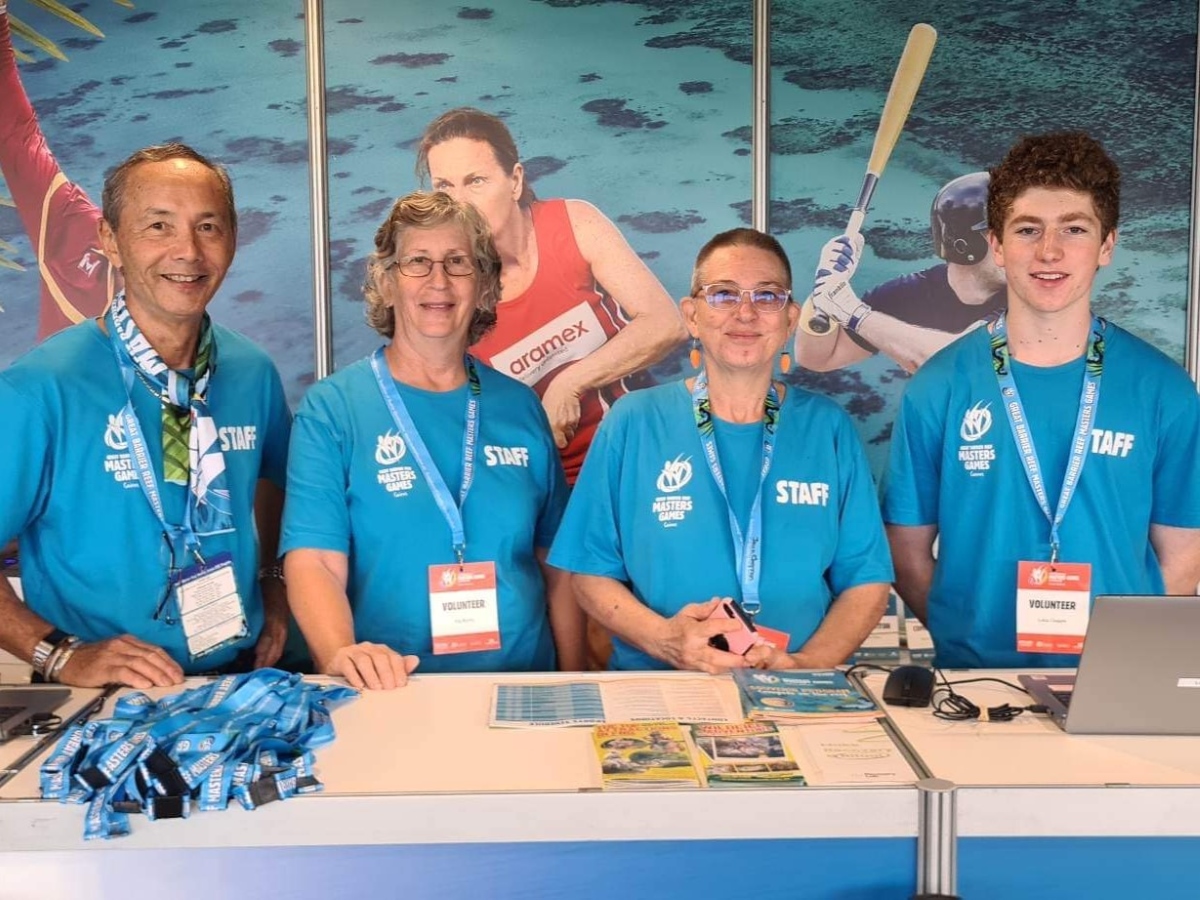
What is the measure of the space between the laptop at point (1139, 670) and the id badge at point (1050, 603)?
1.82 ft

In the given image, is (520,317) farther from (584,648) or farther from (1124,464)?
(1124,464)

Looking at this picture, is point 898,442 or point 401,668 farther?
point 898,442

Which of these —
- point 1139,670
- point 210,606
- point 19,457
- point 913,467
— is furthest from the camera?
point 913,467

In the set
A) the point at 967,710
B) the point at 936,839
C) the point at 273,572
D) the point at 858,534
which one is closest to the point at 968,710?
the point at 967,710

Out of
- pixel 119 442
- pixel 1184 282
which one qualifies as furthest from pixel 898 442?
pixel 1184 282

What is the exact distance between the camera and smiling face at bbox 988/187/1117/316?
252 cm

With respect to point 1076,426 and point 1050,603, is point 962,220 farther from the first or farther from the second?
point 1050,603

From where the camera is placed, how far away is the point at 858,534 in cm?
252

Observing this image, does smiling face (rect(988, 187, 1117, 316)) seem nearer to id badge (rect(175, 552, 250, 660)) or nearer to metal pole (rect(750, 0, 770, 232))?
metal pole (rect(750, 0, 770, 232))

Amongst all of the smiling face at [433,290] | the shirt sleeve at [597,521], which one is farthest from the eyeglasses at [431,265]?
the shirt sleeve at [597,521]

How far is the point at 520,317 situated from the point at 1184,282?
2312 millimetres

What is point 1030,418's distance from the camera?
2.56 metres

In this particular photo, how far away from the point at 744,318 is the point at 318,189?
198 cm

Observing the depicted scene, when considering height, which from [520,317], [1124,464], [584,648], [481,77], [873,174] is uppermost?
[481,77]
